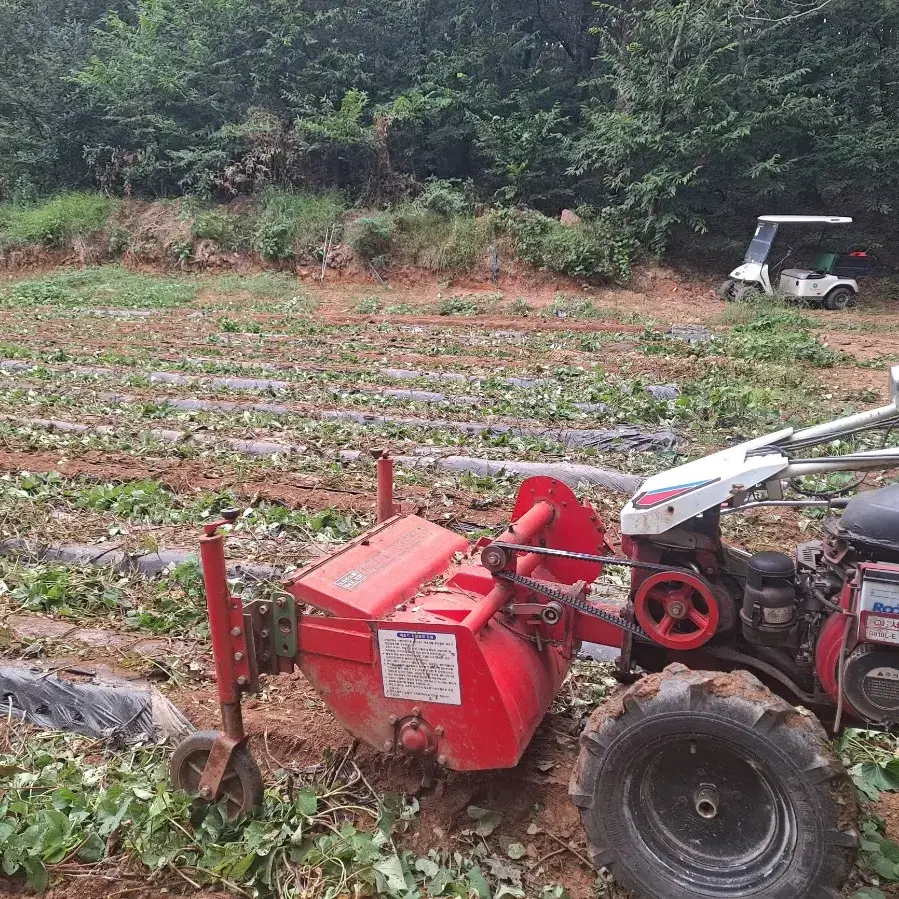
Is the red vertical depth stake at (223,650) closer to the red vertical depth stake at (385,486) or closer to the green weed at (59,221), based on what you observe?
the red vertical depth stake at (385,486)

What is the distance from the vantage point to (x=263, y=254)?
2264 cm

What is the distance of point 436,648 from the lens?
2.71 metres

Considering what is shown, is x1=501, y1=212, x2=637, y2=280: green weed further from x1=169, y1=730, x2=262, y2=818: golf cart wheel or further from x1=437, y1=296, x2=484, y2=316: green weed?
x1=169, y1=730, x2=262, y2=818: golf cart wheel

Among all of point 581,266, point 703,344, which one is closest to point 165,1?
point 581,266

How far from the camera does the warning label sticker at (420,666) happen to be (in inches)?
107

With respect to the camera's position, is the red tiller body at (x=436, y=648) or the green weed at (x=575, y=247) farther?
the green weed at (x=575, y=247)

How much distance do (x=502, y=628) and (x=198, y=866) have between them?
1.36 m

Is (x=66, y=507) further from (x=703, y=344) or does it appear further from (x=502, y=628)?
(x=703, y=344)

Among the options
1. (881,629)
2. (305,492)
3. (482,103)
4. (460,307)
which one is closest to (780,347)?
(460,307)

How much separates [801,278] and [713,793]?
17.6m

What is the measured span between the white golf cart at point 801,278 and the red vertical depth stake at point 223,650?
17.4 m

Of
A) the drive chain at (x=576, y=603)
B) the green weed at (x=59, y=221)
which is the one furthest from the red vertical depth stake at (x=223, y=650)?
the green weed at (x=59, y=221)

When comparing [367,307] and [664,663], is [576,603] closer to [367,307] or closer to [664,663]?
[664,663]

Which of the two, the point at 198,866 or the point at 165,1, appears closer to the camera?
the point at 198,866
